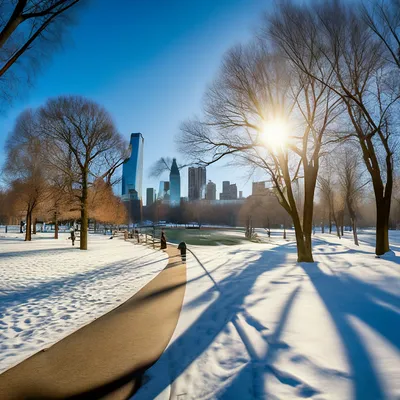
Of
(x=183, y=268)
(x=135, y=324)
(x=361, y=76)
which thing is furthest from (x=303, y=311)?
(x=361, y=76)

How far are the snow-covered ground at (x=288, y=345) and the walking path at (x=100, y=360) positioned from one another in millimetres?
254

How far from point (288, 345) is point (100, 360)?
2.56m

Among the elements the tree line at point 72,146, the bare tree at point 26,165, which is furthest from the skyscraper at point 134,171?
the tree line at point 72,146

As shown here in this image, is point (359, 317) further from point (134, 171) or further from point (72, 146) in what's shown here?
point (134, 171)

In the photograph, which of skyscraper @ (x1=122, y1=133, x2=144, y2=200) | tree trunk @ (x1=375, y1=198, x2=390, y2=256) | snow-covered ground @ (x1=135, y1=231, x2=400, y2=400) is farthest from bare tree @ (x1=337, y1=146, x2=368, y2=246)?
skyscraper @ (x1=122, y1=133, x2=144, y2=200)

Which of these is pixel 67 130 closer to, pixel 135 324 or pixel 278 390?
pixel 135 324

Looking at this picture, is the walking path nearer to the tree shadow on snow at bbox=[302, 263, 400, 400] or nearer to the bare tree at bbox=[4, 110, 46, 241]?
the tree shadow on snow at bbox=[302, 263, 400, 400]

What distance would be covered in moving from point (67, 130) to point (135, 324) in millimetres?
14952

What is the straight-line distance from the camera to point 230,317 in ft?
15.1

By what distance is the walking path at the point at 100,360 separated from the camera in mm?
2674

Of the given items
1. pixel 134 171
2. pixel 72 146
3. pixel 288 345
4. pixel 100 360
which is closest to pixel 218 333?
pixel 288 345

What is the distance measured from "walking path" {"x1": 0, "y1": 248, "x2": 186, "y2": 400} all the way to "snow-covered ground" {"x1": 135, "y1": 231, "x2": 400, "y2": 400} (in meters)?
0.25

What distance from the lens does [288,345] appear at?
11.0 ft

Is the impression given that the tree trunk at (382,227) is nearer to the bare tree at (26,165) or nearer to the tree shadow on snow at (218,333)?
the tree shadow on snow at (218,333)
